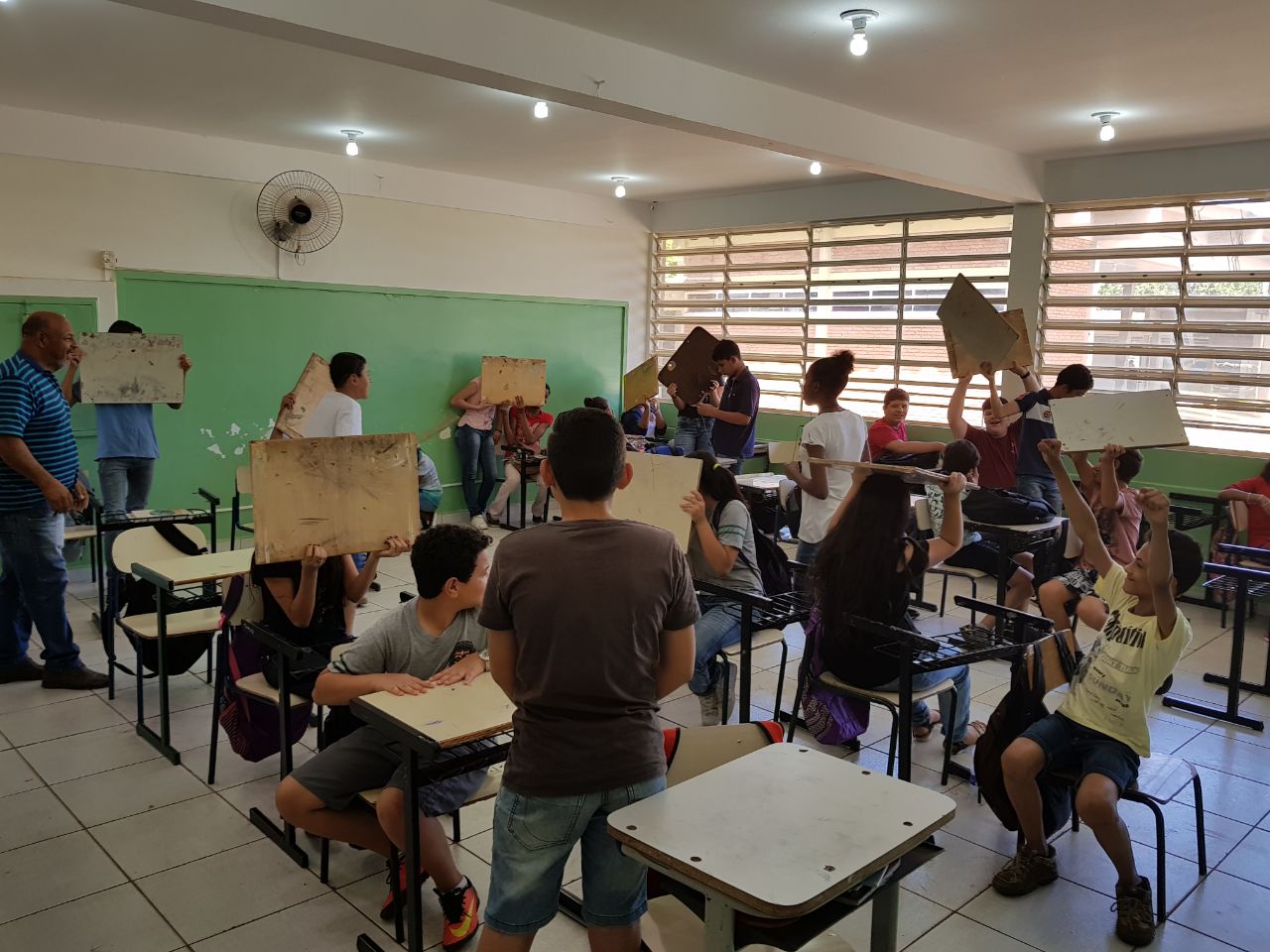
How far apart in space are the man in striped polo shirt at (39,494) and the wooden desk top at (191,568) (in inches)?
23.4

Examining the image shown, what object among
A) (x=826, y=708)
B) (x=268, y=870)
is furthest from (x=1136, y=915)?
(x=268, y=870)

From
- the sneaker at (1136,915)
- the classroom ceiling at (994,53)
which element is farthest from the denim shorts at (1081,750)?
the classroom ceiling at (994,53)

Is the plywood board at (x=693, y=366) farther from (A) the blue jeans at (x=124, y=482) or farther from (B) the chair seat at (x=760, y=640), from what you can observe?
(A) the blue jeans at (x=124, y=482)

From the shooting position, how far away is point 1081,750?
284 cm

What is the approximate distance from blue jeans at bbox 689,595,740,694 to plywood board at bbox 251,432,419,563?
46.9 inches

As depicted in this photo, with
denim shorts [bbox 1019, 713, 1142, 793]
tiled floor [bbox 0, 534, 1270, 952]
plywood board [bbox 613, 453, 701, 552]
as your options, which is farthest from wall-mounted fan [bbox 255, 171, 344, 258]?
denim shorts [bbox 1019, 713, 1142, 793]

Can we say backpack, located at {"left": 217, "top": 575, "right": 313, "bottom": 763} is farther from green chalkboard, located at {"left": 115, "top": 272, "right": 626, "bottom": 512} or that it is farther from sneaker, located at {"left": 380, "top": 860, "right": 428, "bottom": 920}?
green chalkboard, located at {"left": 115, "top": 272, "right": 626, "bottom": 512}

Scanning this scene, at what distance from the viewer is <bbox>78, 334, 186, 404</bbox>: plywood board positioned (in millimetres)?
5477

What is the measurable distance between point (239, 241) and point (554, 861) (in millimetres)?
6634

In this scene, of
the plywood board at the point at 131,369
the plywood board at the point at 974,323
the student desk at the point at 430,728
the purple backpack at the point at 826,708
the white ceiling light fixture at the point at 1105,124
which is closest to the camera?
the student desk at the point at 430,728

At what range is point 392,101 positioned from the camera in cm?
583

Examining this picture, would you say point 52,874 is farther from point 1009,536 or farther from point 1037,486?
point 1037,486

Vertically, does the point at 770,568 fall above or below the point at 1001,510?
below

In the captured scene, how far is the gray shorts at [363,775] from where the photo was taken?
8.32 ft
